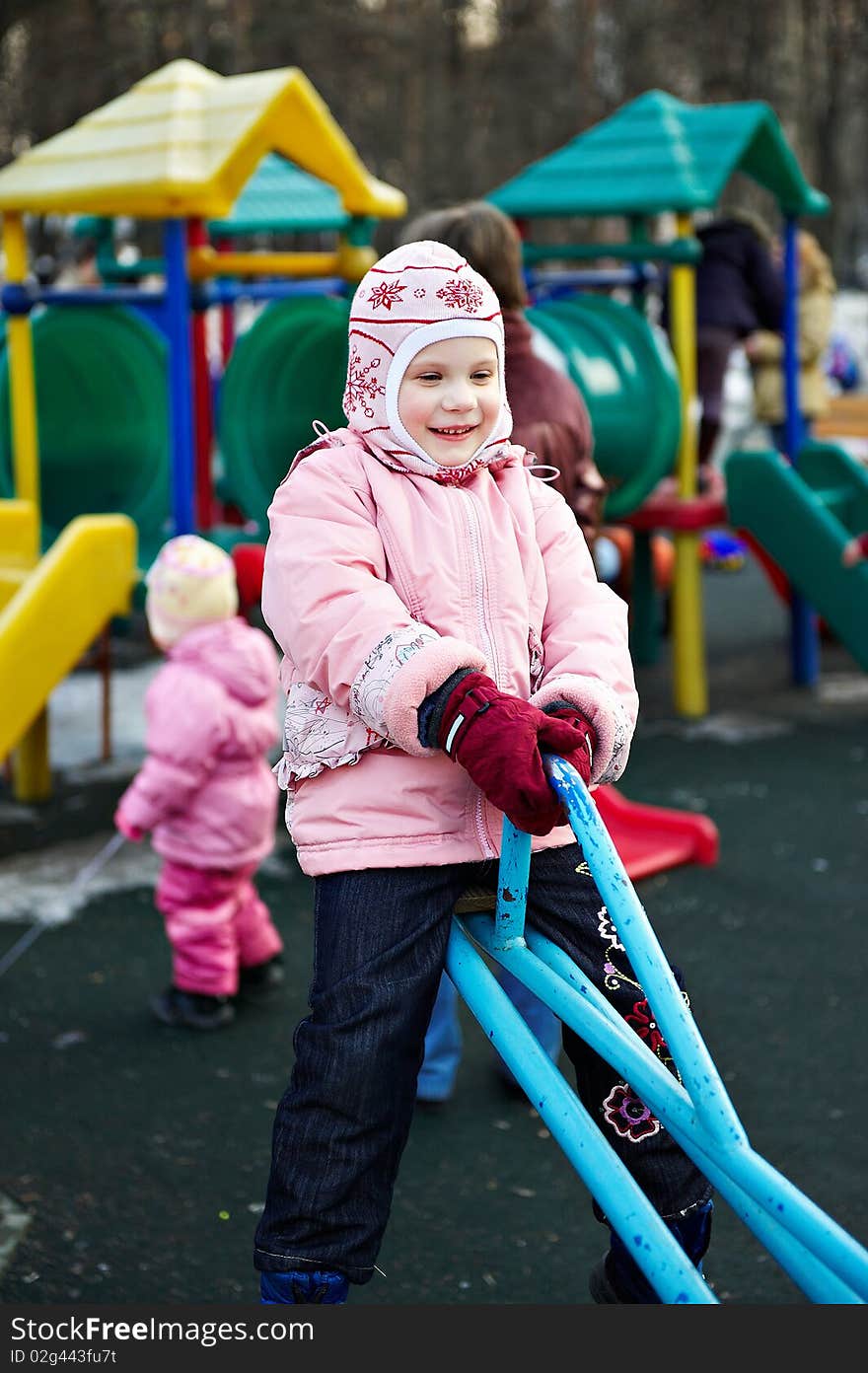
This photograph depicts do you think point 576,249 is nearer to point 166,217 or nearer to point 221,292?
point 221,292

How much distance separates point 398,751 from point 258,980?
2.07 meters

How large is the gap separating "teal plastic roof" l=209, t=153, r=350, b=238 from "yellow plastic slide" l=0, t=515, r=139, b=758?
140 inches

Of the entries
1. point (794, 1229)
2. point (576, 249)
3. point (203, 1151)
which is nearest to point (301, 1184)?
point (794, 1229)

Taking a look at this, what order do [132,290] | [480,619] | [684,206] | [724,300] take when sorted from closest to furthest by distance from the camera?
[480,619]
[132,290]
[684,206]
[724,300]

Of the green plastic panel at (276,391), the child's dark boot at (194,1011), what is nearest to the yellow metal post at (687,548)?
the green plastic panel at (276,391)

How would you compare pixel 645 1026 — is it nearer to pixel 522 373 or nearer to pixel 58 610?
pixel 522 373

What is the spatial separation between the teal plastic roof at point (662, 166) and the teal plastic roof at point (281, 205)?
1.44 metres

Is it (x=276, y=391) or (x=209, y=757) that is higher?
(x=276, y=391)

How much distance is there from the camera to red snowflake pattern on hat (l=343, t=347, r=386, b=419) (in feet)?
6.71

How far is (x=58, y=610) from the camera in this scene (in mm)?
4852

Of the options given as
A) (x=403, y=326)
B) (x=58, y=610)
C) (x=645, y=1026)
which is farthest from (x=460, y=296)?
(x=58, y=610)

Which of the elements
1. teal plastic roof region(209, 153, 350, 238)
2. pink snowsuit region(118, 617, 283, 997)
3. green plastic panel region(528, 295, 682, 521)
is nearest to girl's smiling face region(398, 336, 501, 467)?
pink snowsuit region(118, 617, 283, 997)

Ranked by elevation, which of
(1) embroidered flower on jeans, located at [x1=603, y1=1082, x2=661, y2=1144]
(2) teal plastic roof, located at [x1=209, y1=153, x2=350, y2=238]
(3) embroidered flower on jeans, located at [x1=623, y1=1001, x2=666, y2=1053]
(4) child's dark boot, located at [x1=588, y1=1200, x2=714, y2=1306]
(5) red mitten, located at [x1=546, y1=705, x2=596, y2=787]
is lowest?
(4) child's dark boot, located at [x1=588, y1=1200, x2=714, y2=1306]

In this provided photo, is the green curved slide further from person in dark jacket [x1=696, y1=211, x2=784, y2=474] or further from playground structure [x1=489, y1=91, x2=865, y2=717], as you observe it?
person in dark jacket [x1=696, y1=211, x2=784, y2=474]
